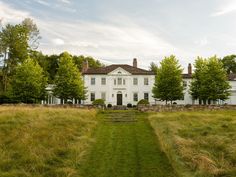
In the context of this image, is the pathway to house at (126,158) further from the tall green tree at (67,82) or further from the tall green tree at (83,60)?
the tall green tree at (83,60)

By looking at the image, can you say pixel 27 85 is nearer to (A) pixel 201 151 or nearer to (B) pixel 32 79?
(B) pixel 32 79

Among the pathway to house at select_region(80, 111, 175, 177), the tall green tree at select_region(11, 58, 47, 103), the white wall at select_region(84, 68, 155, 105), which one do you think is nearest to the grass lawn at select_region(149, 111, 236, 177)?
the pathway to house at select_region(80, 111, 175, 177)

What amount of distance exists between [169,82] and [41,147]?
111ft

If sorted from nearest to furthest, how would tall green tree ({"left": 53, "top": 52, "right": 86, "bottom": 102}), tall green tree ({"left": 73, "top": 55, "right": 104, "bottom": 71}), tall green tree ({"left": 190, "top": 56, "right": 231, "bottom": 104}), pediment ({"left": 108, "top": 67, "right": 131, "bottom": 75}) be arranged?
1. tall green tree ({"left": 53, "top": 52, "right": 86, "bottom": 102})
2. tall green tree ({"left": 190, "top": 56, "right": 231, "bottom": 104})
3. pediment ({"left": 108, "top": 67, "right": 131, "bottom": 75})
4. tall green tree ({"left": 73, "top": 55, "right": 104, "bottom": 71})

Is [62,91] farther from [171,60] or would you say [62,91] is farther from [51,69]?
[51,69]

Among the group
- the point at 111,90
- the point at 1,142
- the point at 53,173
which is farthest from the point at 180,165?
the point at 111,90

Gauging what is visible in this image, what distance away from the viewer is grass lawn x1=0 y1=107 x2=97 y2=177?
36.7 feet

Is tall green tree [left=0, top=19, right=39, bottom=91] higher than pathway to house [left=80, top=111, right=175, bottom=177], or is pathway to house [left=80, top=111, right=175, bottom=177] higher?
tall green tree [left=0, top=19, right=39, bottom=91]

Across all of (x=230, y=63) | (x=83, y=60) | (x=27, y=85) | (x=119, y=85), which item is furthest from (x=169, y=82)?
(x=230, y=63)

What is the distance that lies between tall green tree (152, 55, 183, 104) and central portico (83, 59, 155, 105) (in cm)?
766

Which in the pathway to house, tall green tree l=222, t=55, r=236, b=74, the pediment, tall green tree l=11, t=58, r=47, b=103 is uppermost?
tall green tree l=222, t=55, r=236, b=74

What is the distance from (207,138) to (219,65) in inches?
1302

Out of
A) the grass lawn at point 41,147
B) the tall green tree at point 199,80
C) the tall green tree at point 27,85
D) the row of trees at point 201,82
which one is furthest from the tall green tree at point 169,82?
the grass lawn at point 41,147

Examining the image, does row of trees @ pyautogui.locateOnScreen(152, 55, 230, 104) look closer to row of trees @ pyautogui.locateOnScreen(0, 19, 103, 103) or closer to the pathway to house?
row of trees @ pyautogui.locateOnScreen(0, 19, 103, 103)
